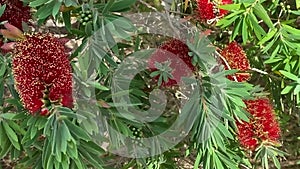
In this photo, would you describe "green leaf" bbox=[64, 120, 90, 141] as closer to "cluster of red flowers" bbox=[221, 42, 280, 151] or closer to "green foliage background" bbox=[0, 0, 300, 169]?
"green foliage background" bbox=[0, 0, 300, 169]

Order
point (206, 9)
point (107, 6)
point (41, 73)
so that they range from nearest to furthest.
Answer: point (41, 73)
point (107, 6)
point (206, 9)

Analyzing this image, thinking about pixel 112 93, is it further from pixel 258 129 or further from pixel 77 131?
pixel 258 129

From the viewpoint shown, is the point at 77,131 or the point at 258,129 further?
the point at 258,129

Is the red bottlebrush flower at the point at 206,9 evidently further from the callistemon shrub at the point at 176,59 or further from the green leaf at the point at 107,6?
the green leaf at the point at 107,6

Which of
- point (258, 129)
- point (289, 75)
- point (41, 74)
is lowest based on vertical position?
point (258, 129)

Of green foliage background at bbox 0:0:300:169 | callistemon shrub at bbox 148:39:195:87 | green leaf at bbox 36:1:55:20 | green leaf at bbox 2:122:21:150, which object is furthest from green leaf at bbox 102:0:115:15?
green leaf at bbox 2:122:21:150

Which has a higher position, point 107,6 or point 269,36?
point 107,6

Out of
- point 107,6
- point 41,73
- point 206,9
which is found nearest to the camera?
point 41,73

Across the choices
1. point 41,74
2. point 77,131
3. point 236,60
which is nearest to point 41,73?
point 41,74
